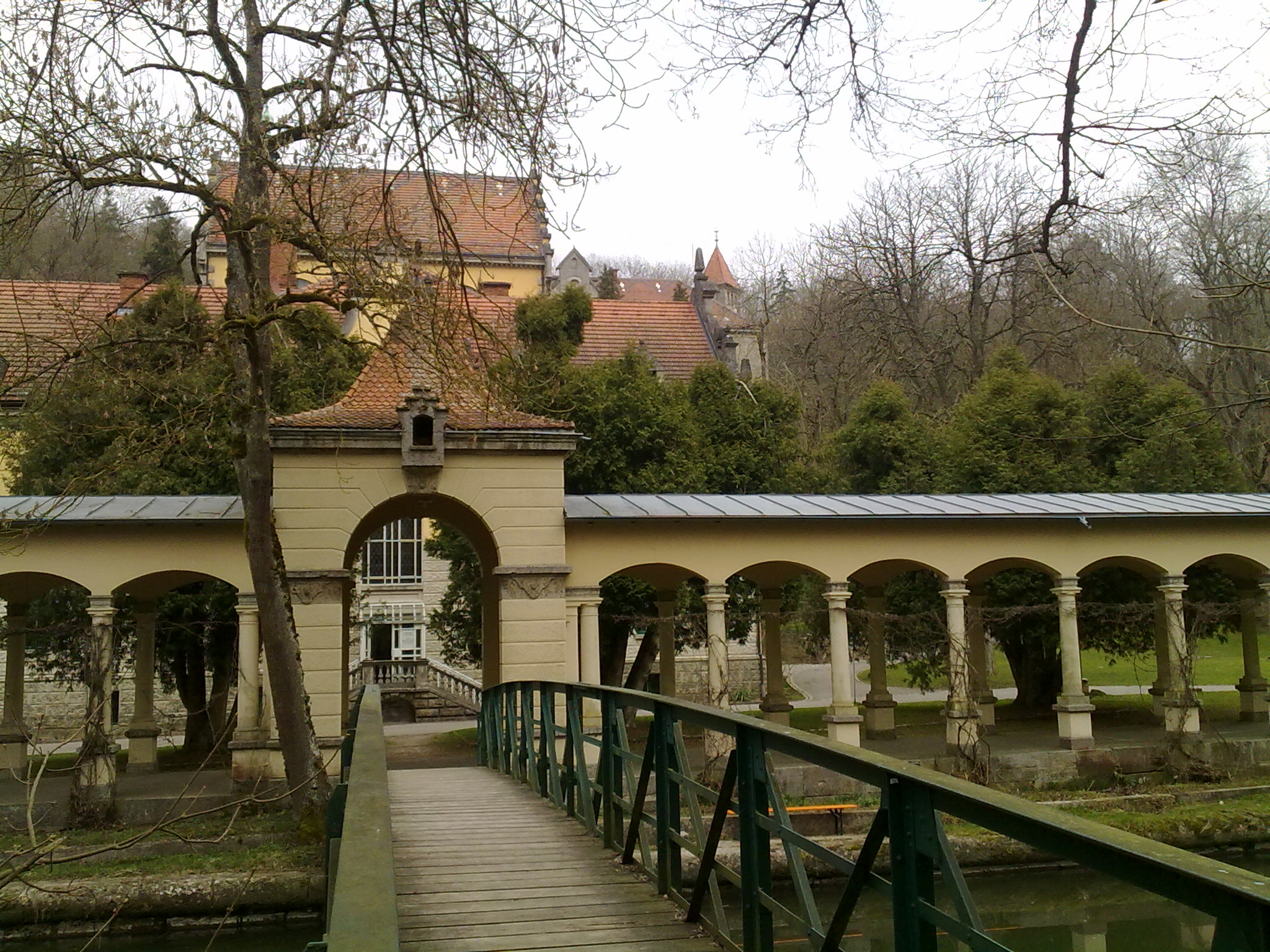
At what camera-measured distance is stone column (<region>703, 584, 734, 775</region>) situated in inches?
650

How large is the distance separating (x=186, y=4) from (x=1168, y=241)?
543 inches

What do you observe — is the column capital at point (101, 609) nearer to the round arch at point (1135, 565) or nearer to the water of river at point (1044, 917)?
the water of river at point (1044, 917)

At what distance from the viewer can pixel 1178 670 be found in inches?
718

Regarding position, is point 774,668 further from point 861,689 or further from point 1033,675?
point 861,689

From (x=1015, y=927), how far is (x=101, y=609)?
38.8ft

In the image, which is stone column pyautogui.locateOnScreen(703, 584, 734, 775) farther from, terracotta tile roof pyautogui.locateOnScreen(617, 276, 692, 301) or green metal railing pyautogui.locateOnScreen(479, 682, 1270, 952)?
terracotta tile roof pyautogui.locateOnScreen(617, 276, 692, 301)

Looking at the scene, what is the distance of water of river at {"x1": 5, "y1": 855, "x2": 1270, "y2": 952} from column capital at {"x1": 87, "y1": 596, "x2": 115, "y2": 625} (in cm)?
456

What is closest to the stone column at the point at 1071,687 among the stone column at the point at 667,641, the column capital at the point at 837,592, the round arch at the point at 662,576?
the column capital at the point at 837,592

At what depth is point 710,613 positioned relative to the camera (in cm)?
1758

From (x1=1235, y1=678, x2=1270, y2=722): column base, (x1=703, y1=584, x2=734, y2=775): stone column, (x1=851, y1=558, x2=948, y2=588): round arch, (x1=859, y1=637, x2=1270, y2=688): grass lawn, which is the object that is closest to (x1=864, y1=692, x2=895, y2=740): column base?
(x1=851, y1=558, x2=948, y2=588): round arch

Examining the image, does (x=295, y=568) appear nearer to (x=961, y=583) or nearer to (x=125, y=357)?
(x=125, y=357)

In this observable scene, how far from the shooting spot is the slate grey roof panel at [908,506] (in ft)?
56.9

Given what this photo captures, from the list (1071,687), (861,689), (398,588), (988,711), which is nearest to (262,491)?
(1071,687)

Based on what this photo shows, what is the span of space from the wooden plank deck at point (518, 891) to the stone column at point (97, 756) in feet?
23.8
